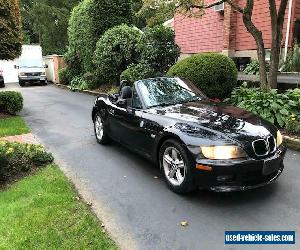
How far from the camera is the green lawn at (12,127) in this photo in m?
9.02

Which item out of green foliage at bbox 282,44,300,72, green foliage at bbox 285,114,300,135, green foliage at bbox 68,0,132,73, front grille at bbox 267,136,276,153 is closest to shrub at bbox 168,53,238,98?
green foliage at bbox 285,114,300,135

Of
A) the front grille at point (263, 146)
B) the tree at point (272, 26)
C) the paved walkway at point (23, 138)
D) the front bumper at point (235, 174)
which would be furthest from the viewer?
the tree at point (272, 26)

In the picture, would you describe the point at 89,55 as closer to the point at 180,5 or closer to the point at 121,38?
the point at 121,38

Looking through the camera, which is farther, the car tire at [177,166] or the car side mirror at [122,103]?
the car side mirror at [122,103]

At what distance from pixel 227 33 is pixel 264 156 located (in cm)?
1148

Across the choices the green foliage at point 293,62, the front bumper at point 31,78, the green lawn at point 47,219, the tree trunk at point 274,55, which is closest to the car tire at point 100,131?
the green lawn at point 47,219

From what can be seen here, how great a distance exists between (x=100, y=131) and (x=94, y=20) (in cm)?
1234

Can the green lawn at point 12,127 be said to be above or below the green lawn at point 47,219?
above

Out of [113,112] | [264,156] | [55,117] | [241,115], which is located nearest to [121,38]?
[55,117]

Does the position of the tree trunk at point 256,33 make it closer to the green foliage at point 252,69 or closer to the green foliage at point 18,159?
the green foliage at point 252,69

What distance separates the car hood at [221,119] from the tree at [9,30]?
7.10m

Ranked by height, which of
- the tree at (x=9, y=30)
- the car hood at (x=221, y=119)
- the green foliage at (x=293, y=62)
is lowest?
the car hood at (x=221, y=119)

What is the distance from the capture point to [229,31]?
1478 cm

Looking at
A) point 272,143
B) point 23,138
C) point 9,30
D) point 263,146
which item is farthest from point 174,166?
point 9,30
